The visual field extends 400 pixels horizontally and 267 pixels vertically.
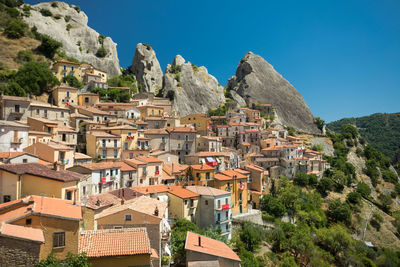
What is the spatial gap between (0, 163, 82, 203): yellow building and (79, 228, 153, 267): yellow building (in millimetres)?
5387

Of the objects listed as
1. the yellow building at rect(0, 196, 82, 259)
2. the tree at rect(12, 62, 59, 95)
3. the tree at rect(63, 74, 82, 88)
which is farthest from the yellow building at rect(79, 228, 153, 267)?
the tree at rect(63, 74, 82, 88)

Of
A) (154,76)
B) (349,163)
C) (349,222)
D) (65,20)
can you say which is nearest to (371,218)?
(349,222)

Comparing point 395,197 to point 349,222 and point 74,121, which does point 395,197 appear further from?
point 74,121

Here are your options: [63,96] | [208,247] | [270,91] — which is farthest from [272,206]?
[270,91]

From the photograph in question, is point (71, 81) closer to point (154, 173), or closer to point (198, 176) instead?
point (154, 173)

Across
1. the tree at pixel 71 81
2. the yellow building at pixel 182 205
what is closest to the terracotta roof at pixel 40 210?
the yellow building at pixel 182 205

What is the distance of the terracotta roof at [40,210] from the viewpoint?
1149 cm

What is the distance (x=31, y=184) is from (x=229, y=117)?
216ft

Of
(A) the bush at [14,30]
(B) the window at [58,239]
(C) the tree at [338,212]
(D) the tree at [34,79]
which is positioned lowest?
(C) the tree at [338,212]

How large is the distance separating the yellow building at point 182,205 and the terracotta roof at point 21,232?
2170cm

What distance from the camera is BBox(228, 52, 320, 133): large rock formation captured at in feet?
347

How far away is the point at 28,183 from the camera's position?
659 inches

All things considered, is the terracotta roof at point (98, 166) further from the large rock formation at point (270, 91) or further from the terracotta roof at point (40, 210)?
the large rock formation at point (270, 91)

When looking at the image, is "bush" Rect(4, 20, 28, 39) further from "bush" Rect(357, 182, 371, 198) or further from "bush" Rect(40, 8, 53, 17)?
"bush" Rect(357, 182, 371, 198)
